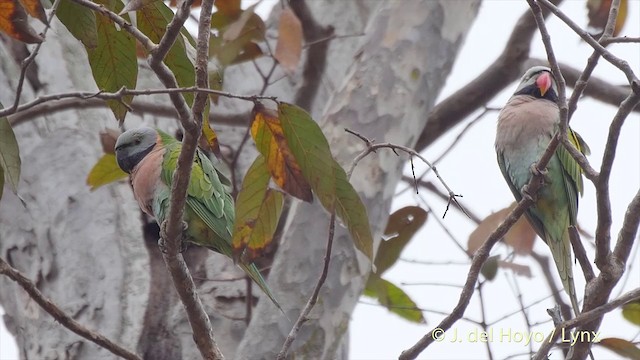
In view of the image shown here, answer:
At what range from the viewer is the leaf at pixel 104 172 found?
126 inches

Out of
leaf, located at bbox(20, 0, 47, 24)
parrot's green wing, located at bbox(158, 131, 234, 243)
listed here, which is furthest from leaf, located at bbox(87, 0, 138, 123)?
parrot's green wing, located at bbox(158, 131, 234, 243)

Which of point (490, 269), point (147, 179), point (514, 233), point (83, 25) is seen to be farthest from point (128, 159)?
point (514, 233)

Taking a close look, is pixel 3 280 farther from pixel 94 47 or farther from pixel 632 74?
pixel 632 74

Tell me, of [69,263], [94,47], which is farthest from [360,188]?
[94,47]

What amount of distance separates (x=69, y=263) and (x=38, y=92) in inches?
32.4

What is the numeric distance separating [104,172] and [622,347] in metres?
1.89

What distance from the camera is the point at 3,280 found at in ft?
12.5

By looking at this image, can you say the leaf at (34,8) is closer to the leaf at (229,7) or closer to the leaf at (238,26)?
the leaf at (238,26)

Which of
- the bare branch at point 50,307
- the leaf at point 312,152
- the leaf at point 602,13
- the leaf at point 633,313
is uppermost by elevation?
the leaf at point 602,13

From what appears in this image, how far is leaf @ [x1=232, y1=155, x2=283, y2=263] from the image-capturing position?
2176 millimetres

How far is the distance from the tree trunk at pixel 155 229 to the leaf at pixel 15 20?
5.04 ft

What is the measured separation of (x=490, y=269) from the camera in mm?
3426

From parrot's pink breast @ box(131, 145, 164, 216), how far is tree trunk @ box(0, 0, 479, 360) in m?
0.52

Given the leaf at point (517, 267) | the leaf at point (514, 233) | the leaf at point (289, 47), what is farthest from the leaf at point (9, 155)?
the leaf at point (517, 267)
